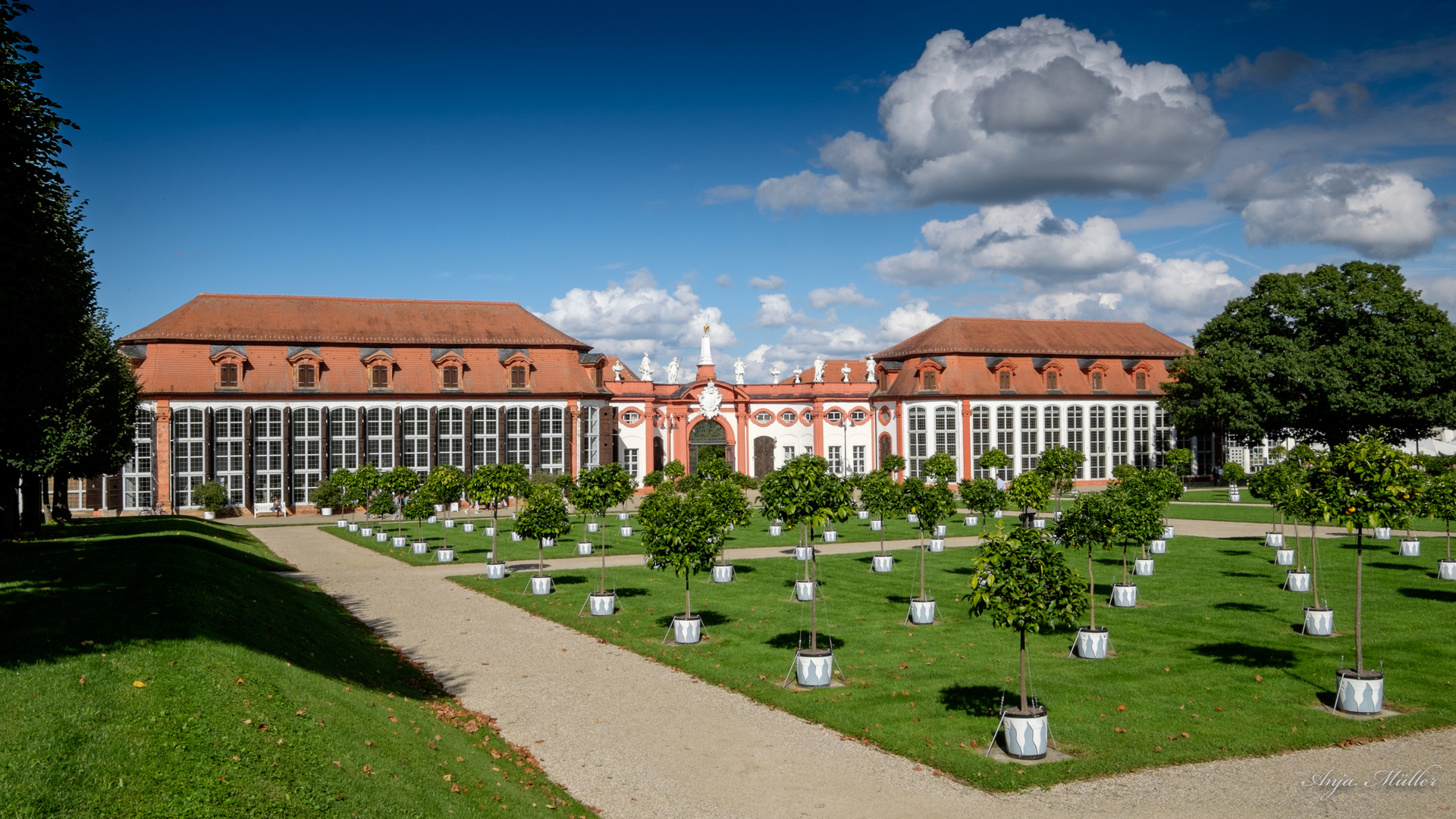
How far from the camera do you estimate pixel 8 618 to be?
15023 mm

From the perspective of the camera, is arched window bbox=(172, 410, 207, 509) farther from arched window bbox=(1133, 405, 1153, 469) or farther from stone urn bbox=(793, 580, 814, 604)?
arched window bbox=(1133, 405, 1153, 469)

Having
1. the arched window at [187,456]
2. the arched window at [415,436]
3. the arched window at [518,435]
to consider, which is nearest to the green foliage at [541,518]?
the arched window at [415,436]

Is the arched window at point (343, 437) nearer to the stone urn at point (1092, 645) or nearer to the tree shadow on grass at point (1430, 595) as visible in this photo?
the stone urn at point (1092, 645)

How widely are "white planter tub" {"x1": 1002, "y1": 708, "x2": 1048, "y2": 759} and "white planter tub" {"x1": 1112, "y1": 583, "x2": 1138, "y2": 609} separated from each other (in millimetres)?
12926

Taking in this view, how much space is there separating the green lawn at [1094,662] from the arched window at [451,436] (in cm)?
3892

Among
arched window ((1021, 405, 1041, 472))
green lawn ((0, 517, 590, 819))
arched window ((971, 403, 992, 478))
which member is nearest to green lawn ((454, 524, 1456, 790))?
green lawn ((0, 517, 590, 819))

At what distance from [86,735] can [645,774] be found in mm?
6721

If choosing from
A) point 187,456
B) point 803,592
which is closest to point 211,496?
point 187,456

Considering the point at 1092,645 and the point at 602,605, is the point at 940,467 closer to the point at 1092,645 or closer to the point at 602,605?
the point at 602,605

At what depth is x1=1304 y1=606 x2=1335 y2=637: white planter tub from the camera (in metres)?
21.0

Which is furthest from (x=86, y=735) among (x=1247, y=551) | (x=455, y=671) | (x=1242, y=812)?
(x=1247, y=551)

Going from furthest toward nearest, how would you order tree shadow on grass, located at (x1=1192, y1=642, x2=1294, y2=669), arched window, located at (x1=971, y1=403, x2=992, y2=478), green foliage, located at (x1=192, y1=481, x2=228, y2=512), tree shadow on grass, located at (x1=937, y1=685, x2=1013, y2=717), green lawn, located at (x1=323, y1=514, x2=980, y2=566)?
arched window, located at (x1=971, y1=403, x2=992, y2=478)
green foliage, located at (x1=192, y1=481, x2=228, y2=512)
green lawn, located at (x1=323, y1=514, x2=980, y2=566)
tree shadow on grass, located at (x1=1192, y1=642, x2=1294, y2=669)
tree shadow on grass, located at (x1=937, y1=685, x2=1013, y2=717)

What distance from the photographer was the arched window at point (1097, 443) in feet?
266

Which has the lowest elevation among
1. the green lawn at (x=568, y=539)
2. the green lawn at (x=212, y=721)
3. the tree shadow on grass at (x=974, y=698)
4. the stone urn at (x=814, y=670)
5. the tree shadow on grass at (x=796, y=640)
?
the green lawn at (x=568, y=539)
